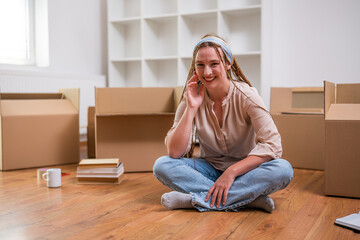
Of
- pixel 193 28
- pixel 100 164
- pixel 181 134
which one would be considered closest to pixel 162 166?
pixel 181 134

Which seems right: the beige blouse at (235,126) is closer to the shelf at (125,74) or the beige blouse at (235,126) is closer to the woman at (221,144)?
the woman at (221,144)

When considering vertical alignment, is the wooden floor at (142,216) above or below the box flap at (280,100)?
below

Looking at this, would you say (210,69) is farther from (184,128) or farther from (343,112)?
(343,112)

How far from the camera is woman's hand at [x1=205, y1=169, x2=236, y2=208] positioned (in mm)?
1462

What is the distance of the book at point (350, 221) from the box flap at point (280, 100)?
130 cm

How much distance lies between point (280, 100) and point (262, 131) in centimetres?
121

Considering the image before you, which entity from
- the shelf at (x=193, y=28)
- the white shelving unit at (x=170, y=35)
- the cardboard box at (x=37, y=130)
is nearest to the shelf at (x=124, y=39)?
the white shelving unit at (x=170, y=35)

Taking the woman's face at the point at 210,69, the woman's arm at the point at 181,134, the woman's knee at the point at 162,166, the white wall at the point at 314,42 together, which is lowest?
the woman's knee at the point at 162,166

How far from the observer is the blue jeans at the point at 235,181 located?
1457 mm

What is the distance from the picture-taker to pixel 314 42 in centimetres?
321

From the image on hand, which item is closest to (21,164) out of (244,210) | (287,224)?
(244,210)

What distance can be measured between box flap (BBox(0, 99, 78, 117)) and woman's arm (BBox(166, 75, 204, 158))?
1234 mm

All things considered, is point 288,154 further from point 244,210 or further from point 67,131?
point 67,131

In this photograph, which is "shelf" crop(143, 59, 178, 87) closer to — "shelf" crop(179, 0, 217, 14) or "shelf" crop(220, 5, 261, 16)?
"shelf" crop(179, 0, 217, 14)
